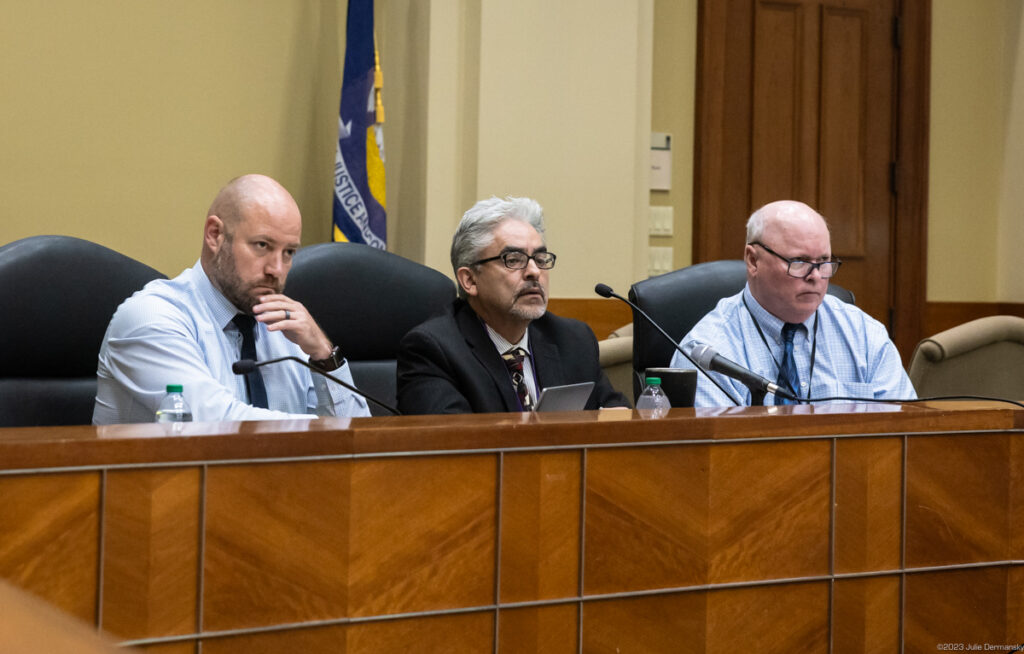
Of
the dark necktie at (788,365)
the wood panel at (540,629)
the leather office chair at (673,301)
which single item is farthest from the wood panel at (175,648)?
the dark necktie at (788,365)

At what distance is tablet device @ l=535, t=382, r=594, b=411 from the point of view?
1.77 metres

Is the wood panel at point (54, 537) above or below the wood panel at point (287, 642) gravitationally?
above

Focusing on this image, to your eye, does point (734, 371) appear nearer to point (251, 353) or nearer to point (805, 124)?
point (251, 353)

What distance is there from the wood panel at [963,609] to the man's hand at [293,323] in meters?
1.23

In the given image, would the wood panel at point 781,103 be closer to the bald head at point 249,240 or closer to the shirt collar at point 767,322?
the shirt collar at point 767,322

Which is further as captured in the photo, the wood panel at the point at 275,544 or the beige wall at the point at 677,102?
the beige wall at the point at 677,102

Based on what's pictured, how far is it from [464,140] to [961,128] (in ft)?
8.90

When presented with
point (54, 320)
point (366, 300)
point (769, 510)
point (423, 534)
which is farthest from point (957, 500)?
point (54, 320)

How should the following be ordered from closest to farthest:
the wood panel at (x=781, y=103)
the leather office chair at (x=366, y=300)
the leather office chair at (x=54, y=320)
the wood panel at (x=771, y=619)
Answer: the wood panel at (x=771, y=619)
the leather office chair at (x=54, y=320)
the leather office chair at (x=366, y=300)
the wood panel at (x=781, y=103)

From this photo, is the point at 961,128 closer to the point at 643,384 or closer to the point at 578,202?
the point at 578,202

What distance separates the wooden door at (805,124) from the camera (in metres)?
4.93

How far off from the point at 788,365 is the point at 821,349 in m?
0.10

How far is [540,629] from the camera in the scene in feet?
4.61

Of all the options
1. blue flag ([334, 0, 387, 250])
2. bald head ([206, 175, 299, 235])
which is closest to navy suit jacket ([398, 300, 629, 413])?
bald head ([206, 175, 299, 235])
